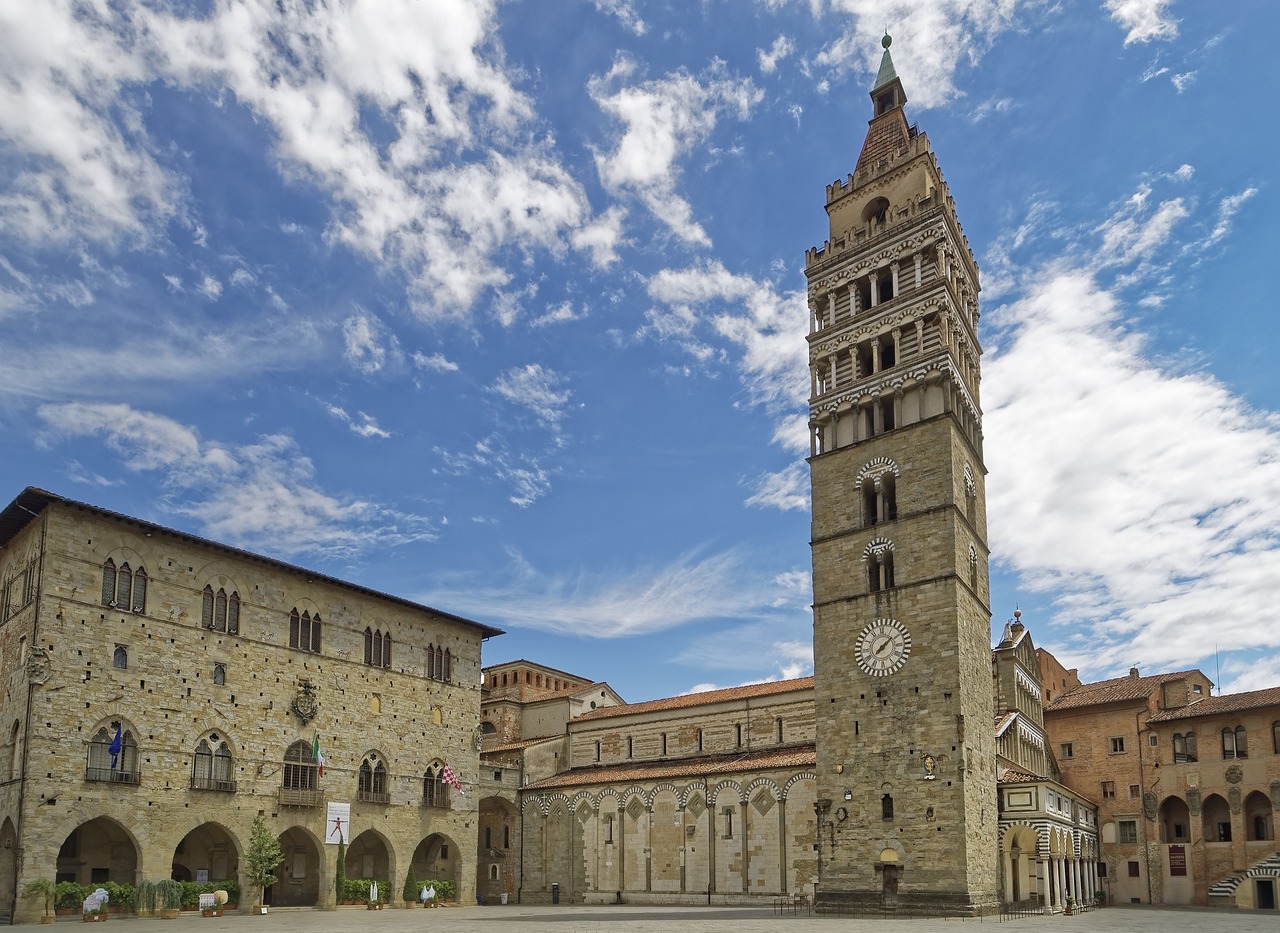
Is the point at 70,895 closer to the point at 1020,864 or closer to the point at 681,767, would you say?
the point at 681,767

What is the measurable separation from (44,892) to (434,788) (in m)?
17.1

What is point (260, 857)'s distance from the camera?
36.4 meters

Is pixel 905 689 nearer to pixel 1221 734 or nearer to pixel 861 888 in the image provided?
pixel 861 888

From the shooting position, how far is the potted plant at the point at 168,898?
1309 inches

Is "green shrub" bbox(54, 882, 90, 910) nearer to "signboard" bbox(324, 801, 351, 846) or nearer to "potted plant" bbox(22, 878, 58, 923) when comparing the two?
"potted plant" bbox(22, 878, 58, 923)

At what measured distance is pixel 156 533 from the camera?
120ft

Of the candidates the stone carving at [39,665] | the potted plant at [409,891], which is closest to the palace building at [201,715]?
the stone carving at [39,665]

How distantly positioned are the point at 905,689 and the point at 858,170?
22.7 metres

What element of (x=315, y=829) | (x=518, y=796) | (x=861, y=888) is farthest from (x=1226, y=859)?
(x=315, y=829)

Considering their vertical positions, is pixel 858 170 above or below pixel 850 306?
above

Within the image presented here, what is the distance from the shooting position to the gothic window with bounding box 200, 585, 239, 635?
124ft

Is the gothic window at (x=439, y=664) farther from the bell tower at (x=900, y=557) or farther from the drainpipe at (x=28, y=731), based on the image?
the bell tower at (x=900, y=557)

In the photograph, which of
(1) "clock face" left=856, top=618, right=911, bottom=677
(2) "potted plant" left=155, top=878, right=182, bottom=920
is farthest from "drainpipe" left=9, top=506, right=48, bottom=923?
(1) "clock face" left=856, top=618, right=911, bottom=677

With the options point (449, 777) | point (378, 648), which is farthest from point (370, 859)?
point (378, 648)
